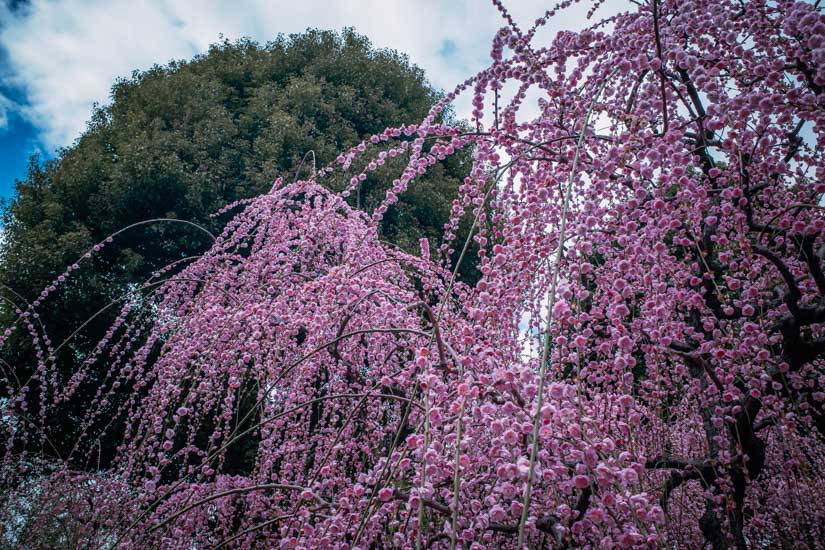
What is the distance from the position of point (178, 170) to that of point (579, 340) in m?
6.18

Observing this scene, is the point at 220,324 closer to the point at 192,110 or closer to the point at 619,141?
the point at 619,141

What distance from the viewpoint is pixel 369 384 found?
267cm

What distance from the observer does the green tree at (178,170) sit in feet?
18.4

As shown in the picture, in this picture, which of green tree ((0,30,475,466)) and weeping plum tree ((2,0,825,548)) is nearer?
weeping plum tree ((2,0,825,548))

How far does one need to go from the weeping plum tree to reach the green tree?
2942 mm

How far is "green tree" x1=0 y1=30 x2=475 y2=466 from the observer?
18.4ft

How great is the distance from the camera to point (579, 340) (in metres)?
1.28

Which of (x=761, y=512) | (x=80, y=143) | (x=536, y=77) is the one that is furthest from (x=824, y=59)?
(x=80, y=143)

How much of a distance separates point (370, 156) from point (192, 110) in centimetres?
281

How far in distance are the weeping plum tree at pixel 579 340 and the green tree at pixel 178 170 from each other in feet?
9.65

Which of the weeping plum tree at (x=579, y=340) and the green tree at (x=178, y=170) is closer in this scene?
the weeping plum tree at (x=579, y=340)

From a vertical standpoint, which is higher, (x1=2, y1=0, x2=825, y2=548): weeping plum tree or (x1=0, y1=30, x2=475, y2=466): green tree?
(x1=0, y1=30, x2=475, y2=466): green tree

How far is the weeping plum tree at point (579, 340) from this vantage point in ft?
4.53

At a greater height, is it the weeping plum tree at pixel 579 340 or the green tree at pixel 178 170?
the green tree at pixel 178 170
